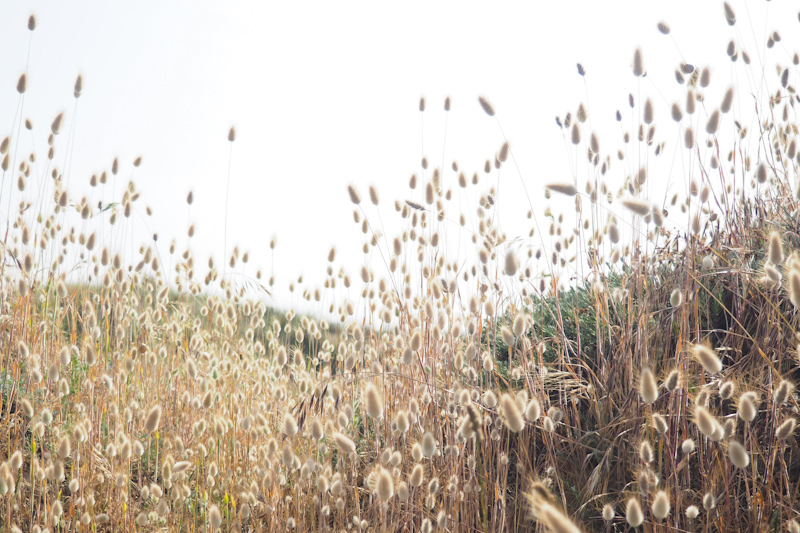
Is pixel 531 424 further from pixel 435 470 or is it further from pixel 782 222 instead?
pixel 782 222

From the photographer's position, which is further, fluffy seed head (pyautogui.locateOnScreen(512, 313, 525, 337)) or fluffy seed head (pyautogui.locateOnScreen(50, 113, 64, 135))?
fluffy seed head (pyautogui.locateOnScreen(50, 113, 64, 135))

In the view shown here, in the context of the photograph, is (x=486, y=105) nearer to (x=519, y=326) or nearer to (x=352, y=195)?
(x=352, y=195)

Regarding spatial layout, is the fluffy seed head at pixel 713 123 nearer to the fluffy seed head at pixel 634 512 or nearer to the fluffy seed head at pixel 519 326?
the fluffy seed head at pixel 519 326

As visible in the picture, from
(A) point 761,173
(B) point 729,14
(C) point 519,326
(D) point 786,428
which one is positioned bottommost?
(D) point 786,428

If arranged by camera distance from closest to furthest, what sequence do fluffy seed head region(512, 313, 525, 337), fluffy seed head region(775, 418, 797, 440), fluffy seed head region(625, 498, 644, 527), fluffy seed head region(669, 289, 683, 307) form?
fluffy seed head region(625, 498, 644, 527) → fluffy seed head region(775, 418, 797, 440) → fluffy seed head region(512, 313, 525, 337) → fluffy seed head region(669, 289, 683, 307)

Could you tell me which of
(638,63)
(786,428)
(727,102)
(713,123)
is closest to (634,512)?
(786,428)

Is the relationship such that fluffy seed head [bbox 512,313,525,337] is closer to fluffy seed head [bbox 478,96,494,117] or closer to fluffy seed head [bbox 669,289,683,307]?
fluffy seed head [bbox 669,289,683,307]

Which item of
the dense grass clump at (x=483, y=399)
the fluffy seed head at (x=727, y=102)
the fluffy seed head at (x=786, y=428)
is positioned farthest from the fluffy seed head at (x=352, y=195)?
the fluffy seed head at (x=786, y=428)

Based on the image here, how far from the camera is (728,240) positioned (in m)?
2.49

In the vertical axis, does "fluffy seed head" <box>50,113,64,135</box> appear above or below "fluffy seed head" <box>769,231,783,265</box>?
above

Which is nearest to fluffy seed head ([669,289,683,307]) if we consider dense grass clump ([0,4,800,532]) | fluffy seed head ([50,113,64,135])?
dense grass clump ([0,4,800,532])

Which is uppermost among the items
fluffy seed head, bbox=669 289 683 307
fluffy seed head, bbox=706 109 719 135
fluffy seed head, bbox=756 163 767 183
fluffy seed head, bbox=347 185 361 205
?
fluffy seed head, bbox=706 109 719 135

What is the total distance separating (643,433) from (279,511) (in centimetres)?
116

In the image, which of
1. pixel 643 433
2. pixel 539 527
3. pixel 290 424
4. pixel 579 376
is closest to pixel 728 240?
pixel 579 376
